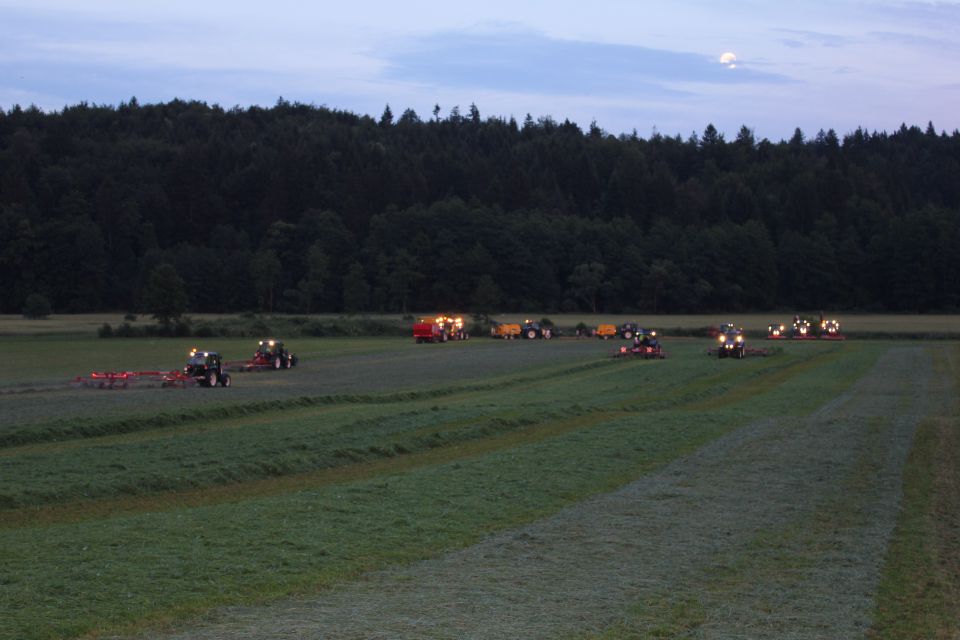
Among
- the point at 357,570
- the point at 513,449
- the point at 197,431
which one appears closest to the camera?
the point at 357,570

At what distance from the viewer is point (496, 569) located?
1390cm

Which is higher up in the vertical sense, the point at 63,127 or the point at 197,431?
the point at 63,127

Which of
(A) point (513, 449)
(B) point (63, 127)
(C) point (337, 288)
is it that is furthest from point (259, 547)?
(B) point (63, 127)

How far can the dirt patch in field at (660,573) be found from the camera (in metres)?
11.4

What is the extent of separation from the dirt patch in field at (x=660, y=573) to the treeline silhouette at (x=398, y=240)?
114807 millimetres

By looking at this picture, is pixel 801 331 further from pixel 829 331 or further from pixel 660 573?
pixel 660 573

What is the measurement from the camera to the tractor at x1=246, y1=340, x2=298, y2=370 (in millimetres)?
55844

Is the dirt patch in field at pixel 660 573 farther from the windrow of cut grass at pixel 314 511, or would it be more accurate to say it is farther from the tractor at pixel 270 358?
the tractor at pixel 270 358

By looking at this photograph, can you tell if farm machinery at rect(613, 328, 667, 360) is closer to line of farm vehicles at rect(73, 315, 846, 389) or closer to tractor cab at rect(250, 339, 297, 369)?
line of farm vehicles at rect(73, 315, 846, 389)

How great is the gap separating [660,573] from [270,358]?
44.4 meters

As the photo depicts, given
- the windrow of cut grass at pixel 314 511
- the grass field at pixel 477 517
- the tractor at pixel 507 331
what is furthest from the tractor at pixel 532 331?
the windrow of cut grass at pixel 314 511

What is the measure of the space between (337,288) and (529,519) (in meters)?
138

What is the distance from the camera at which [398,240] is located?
521 feet

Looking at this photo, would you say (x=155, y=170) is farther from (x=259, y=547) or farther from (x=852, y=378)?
(x=259, y=547)
